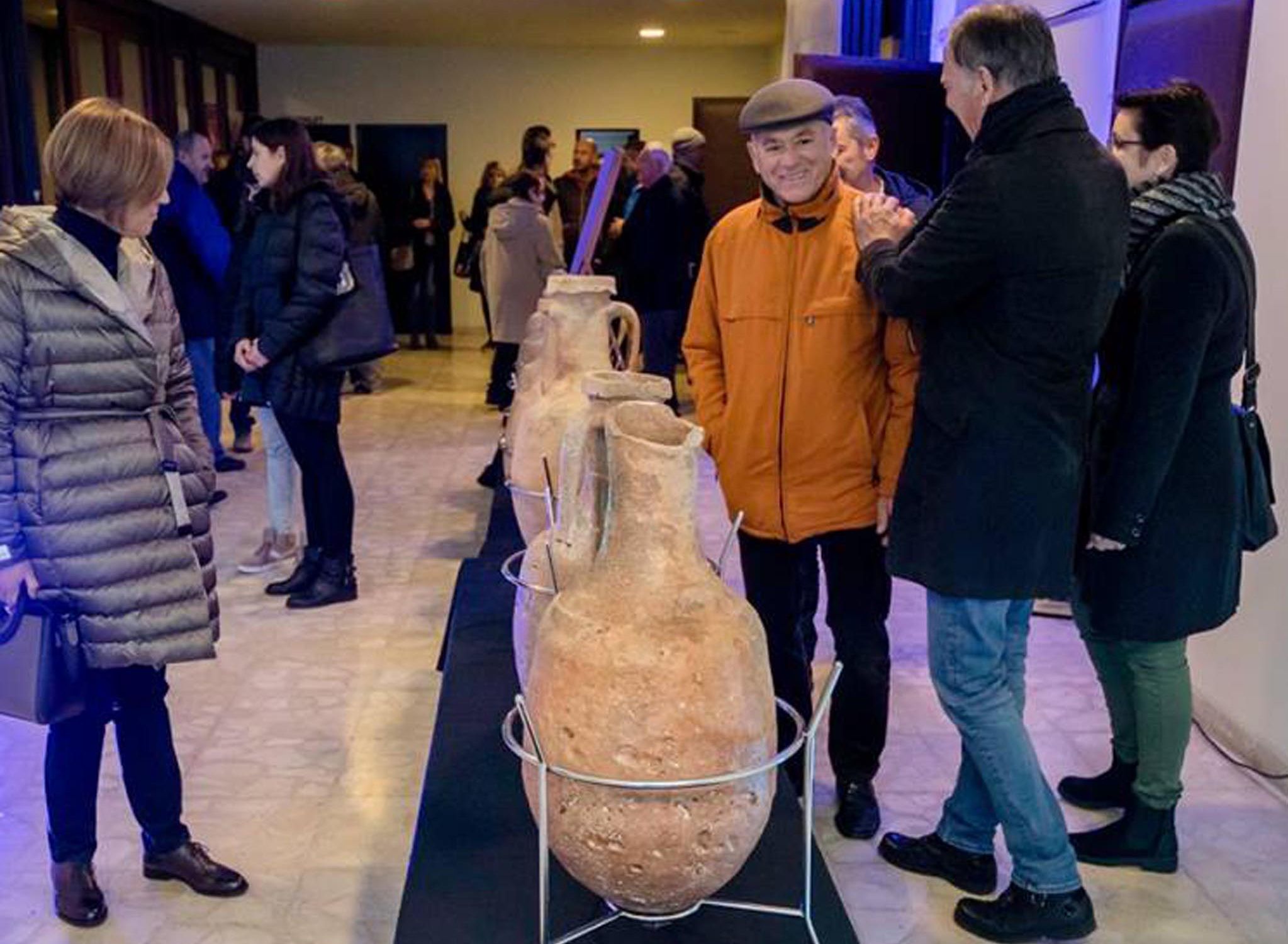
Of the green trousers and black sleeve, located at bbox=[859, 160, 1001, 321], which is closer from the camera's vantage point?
black sleeve, located at bbox=[859, 160, 1001, 321]

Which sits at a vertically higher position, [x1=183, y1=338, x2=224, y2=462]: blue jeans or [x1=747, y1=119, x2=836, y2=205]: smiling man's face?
[x1=747, y1=119, x2=836, y2=205]: smiling man's face

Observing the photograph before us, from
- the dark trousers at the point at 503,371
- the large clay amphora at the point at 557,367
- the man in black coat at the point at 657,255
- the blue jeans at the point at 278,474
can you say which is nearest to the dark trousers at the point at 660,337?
the man in black coat at the point at 657,255

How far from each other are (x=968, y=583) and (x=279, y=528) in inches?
113

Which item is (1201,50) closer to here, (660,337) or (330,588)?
(330,588)

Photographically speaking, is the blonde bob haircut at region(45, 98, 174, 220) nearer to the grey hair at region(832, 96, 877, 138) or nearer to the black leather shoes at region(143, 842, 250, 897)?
the black leather shoes at region(143, 842, 250, 897)

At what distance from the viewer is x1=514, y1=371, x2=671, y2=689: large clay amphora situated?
4.87 ft

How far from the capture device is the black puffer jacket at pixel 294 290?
3.57 m

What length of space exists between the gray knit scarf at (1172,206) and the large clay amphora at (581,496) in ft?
3.27

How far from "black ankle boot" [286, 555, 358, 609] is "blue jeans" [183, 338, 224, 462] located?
164 centimetres

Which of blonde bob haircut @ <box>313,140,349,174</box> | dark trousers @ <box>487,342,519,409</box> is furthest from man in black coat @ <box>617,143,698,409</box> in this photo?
blonde bob haircut @ <box>313,140,349,174</box>

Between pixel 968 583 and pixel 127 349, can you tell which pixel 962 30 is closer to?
pixel 968 583

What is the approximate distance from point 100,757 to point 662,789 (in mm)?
1330

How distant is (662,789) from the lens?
1345mm

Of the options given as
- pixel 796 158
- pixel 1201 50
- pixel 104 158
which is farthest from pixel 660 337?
pixel 104 158
